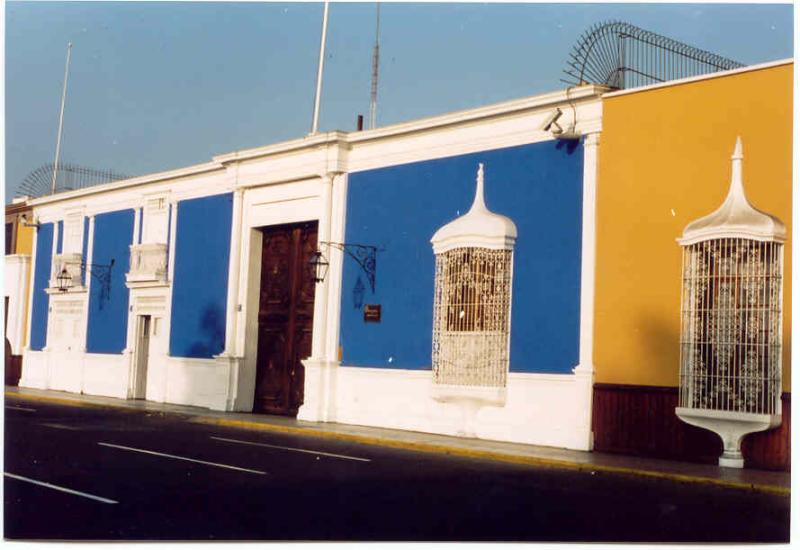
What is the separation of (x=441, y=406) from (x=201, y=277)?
8.87m

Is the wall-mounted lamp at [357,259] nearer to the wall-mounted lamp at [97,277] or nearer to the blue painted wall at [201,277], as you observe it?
the blue painted wall at [201,277]

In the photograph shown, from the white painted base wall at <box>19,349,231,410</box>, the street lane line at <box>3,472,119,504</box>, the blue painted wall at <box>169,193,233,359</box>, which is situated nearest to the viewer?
the street lane line at <box>3,472,119,504</box>

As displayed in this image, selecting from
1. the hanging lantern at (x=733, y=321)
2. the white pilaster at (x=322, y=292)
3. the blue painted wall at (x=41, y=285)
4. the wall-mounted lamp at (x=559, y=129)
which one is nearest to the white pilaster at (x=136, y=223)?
the blue painted wall at (x=41, y=285)

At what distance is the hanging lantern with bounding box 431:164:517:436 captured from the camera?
711 inches

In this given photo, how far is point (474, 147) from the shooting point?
18906mm

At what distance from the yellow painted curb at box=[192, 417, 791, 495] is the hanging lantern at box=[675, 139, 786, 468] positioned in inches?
61.8

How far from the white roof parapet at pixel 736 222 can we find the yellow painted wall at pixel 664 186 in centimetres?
11

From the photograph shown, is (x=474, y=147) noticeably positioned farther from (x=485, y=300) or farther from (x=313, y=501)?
(x=313, y=501)

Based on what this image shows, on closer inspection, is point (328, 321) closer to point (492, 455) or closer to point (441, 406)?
point (441, 406)

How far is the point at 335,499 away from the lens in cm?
1060

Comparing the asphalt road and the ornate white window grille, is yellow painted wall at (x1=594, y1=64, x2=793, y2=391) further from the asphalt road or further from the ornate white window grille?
the asphalt road

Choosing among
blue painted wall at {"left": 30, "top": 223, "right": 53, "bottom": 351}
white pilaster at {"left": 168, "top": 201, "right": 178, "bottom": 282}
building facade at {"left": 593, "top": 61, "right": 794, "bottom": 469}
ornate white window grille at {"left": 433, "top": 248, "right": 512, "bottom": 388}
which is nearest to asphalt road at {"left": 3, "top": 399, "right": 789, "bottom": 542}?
building facade at {"left": 593, "top": 61, "right": 794, "bottom": 469}

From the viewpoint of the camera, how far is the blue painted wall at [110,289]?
28203 mm

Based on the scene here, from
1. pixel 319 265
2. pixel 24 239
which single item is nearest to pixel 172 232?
pixel 319 265
